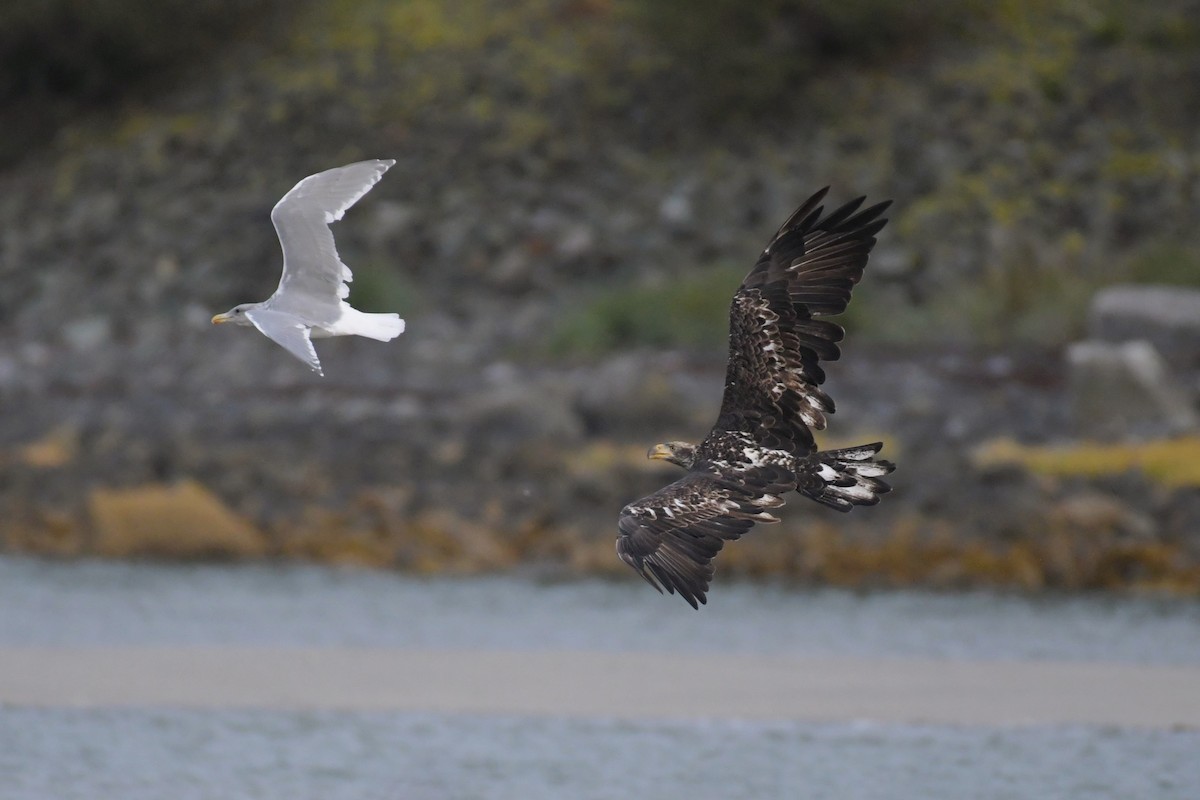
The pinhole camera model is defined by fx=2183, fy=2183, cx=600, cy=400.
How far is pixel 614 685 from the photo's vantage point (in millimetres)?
14234

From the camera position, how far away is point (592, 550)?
67.5 ft

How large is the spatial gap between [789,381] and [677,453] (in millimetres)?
700

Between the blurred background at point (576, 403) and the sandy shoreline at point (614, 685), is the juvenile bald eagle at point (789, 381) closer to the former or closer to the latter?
the blurred background at point (576, 403)

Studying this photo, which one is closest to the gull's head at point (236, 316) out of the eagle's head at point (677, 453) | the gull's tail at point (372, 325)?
the gull's tail at point (372, 325)

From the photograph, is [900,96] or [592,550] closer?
[592,550]

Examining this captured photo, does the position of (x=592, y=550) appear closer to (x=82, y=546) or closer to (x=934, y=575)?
(x=934, y=575)

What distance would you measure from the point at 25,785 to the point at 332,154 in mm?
20829

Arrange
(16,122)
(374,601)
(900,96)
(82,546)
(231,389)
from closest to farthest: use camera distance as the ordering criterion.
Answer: (374,601) < (82,546) < (231,389) < (900,96) < (16,122)

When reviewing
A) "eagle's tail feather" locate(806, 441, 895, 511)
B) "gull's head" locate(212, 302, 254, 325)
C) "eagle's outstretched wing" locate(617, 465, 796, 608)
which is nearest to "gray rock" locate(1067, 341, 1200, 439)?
"eagle's tail feather" locate(806, 441, 895, 511)

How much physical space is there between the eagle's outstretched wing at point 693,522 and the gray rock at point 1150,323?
1564cm

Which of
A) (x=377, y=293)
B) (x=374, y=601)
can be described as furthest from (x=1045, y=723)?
(x=377, y=293)

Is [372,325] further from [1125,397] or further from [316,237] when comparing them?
[1125,397]

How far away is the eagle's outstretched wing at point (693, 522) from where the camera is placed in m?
8.11

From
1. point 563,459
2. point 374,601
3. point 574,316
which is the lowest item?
point 374,601
